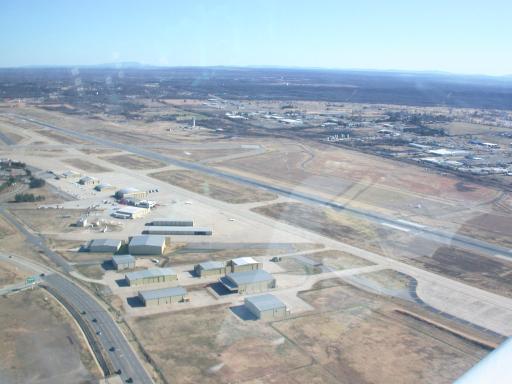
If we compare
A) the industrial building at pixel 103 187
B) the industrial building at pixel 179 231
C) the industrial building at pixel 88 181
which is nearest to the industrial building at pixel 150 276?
the industrial building at pixel 179 231

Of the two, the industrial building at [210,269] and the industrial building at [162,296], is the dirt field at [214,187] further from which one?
the industrial building at [162,296]

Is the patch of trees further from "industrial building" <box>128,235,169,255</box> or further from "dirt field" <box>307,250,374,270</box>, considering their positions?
"dirt field" <box>307,250,374,270</box>

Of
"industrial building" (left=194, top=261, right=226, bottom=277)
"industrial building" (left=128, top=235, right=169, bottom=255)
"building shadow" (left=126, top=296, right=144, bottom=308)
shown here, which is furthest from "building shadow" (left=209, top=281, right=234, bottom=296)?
"industrial building" (left=128, top=235, right=169, bottom=255)

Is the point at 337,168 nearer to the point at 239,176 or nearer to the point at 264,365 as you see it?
the point at 239,176

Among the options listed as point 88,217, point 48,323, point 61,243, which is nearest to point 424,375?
point 48,323

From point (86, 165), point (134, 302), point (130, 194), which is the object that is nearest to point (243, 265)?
point (134, 302)

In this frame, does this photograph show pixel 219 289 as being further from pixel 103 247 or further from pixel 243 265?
pixel 103 247
